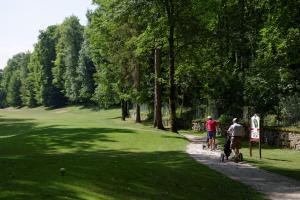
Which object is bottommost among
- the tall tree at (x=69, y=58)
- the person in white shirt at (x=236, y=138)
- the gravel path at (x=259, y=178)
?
the gravel path at (x=259, y=178)

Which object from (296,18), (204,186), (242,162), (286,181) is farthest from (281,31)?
(204,186)

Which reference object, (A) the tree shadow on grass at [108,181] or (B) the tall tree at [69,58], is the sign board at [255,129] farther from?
(B) the tall tree at [69,58]

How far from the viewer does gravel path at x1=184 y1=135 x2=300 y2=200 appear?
47.8 ft

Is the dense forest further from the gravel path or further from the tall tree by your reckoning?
the tall tree

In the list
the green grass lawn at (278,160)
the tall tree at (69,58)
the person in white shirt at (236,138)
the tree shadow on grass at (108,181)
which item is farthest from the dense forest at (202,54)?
the tall tree at (69,58)

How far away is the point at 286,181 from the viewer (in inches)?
656

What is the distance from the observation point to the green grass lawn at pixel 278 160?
A: 19.3m

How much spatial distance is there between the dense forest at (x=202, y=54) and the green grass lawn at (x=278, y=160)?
3926 mm

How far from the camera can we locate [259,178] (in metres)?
17.4

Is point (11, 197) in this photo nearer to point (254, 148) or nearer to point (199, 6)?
point (254, 148)

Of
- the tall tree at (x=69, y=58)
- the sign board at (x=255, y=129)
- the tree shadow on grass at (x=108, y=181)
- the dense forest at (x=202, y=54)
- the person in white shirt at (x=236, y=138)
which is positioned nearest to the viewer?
the tree shadow on grass at (x=108, y=181)

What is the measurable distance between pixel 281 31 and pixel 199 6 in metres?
8.16

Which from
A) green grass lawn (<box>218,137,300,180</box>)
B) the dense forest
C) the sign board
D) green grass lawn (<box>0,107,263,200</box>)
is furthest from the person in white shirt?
the dense forest

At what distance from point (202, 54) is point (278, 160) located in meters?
25.1
